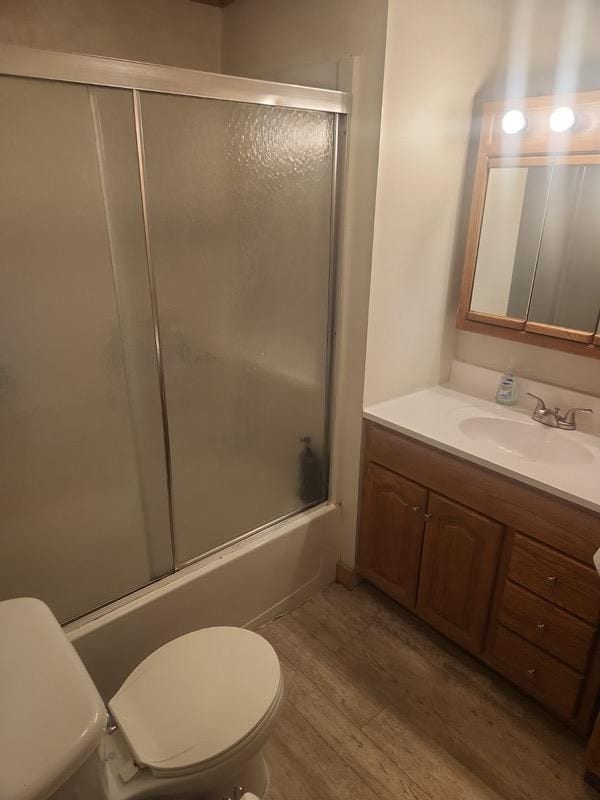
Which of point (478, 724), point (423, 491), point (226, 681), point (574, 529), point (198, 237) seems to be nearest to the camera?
point (226, 681)

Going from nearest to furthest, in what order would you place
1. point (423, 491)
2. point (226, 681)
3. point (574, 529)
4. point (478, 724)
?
point (226, 681) → point (574, 529) → point (478, 724) → point (423, 491)

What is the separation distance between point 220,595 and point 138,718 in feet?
1.95

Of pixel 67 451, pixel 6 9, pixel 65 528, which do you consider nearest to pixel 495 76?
pixel 6 9

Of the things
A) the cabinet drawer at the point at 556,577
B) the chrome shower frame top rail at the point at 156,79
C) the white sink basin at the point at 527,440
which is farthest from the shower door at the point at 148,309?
the cabinet drawer at the point at 556,577

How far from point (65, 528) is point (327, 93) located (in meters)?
1.49

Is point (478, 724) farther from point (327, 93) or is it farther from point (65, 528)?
point (327, 93)

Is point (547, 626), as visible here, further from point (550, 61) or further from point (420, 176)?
point (550, 61)

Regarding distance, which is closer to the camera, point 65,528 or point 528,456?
point 65,528

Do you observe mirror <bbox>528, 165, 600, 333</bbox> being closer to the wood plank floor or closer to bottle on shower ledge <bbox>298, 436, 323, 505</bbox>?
bottle on shower ledge <bbox>298, 436, 323, 505</bbox>

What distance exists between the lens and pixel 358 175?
1642 mm

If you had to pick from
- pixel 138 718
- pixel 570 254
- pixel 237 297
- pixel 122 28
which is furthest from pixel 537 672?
pixel 122 28

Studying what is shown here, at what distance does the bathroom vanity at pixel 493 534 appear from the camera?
142 centimetres

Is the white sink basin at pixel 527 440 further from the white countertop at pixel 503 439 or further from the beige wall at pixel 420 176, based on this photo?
the beige wall at pixel 420 176

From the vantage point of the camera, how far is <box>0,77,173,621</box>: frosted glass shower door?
119 centimetres
